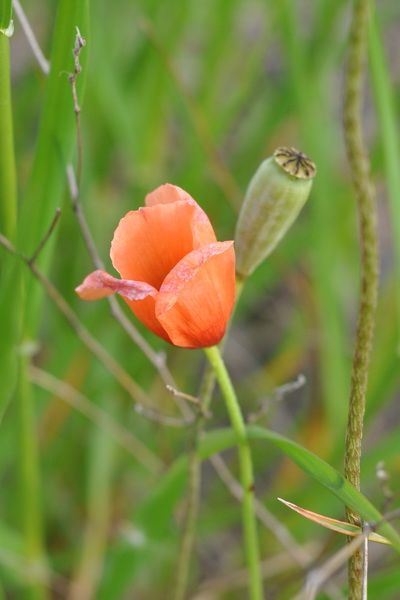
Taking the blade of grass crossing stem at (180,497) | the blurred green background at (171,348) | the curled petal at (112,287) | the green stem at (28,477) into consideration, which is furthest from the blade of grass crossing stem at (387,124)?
the curled petal at (112,287)

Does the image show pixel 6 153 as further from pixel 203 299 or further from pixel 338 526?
pixel 338 526

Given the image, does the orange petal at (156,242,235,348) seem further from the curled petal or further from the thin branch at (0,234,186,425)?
the thin branch at (0,234,186,425)

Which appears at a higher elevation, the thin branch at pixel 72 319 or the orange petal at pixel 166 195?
the orange petal at pixel 166 195

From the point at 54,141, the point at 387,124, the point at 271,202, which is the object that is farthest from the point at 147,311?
the point at 387,124

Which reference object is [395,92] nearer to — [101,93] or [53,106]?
[101,93]

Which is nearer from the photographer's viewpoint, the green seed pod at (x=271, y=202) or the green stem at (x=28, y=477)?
the green seed pod at (x=271, y=202)

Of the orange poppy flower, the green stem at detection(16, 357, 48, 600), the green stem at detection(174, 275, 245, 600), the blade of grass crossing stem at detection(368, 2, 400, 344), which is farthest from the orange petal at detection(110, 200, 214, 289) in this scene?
the blade of grass crossing stem at detection(368, 2, 400, 344)

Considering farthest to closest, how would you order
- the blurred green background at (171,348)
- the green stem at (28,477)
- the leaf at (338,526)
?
the blurred green background at (171,348), the green stem at (28,477), the leaf at (338,526)

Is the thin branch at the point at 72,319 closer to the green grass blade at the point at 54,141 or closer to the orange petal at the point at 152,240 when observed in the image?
the green grass blade at the point at 54,141
